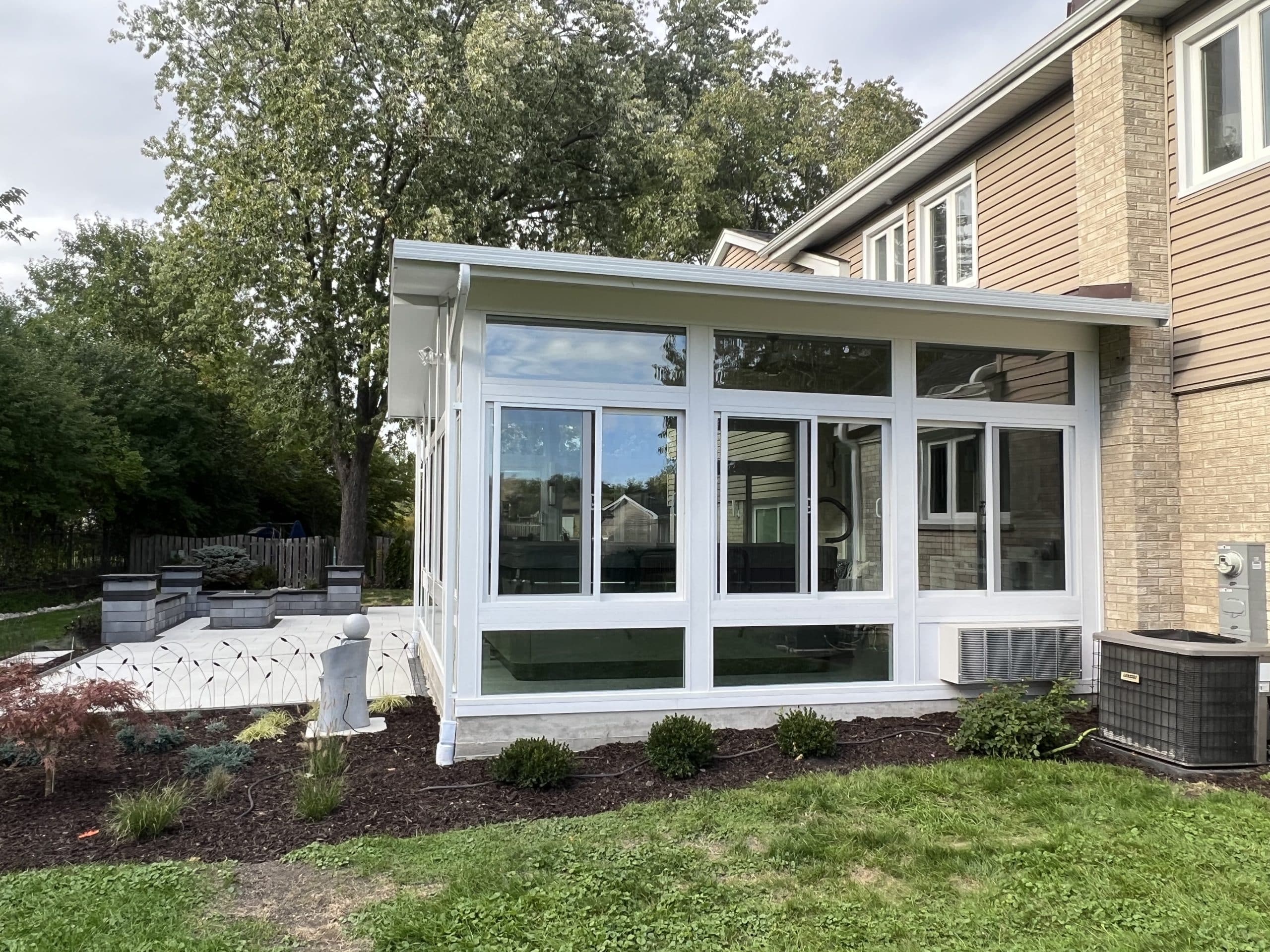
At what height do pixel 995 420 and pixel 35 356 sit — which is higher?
pixel 35 356

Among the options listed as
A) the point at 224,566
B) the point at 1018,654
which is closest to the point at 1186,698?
the point at 1018,654

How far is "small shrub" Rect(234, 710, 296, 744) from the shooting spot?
6.20 meters

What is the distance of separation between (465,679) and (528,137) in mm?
15114

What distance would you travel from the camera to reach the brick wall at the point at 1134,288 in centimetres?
660

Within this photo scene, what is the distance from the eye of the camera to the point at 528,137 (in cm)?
1819

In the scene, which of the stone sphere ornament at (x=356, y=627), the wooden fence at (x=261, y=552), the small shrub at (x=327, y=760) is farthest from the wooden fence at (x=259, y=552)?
the small shrub at (x=327, y=760)

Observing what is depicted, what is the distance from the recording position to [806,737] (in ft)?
17.9

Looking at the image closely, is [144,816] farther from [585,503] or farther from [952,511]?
[952,511]

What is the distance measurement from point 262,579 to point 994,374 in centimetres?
1283

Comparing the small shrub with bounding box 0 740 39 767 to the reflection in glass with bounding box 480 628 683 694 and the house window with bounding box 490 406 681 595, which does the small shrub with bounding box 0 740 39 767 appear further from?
the house window with bounding box 490 406 681 595

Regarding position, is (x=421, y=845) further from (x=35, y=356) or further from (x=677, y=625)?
(x=35, y=356)

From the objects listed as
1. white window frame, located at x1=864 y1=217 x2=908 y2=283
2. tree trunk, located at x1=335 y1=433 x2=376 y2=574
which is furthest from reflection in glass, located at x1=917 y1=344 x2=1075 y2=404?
tree trunk, located at x1=335 y1=433 x2=376 y2=574

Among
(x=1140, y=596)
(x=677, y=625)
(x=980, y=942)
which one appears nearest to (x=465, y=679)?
(x=677, y=625)

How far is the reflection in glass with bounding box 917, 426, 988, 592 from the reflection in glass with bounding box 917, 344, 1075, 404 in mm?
306
